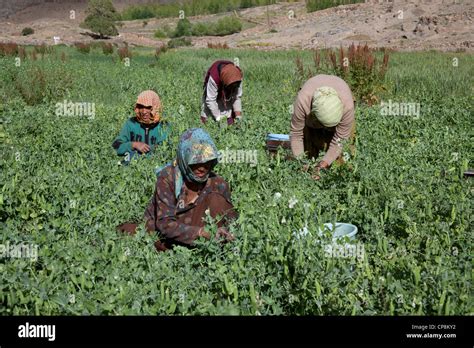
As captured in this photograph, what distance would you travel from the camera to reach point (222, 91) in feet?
25.8

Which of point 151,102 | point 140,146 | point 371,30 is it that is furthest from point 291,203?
point 371,30

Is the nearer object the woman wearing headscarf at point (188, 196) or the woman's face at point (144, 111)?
the woman wearing headscarf at point (188, 196)

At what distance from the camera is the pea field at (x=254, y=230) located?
3162 millimetres

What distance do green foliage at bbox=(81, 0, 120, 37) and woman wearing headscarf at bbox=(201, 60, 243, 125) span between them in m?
54.5

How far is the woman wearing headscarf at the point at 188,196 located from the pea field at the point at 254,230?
192 mm

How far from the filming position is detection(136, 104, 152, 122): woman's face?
6.54m

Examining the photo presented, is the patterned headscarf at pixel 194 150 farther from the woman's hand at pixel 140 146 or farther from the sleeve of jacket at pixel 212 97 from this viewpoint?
the sleeve of jacket at pixel 212 97

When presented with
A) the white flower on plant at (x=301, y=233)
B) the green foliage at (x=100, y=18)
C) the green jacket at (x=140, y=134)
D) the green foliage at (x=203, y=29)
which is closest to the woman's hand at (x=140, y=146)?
the green jacket at (x=140, y=134)

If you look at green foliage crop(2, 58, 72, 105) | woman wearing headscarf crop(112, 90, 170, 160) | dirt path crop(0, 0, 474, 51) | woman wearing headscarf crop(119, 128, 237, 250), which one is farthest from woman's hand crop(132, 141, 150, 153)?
dirt path crop(0, 0, 474, 51)

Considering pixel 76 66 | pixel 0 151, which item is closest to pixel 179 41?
pixel 76 66

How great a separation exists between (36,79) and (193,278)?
11.0 meters

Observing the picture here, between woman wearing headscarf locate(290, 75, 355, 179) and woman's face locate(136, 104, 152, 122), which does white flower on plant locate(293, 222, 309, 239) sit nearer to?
woman wearing headscarf locate(290, 75, 355, 179)

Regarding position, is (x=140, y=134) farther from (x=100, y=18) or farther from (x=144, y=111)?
(x=100, y=18)
